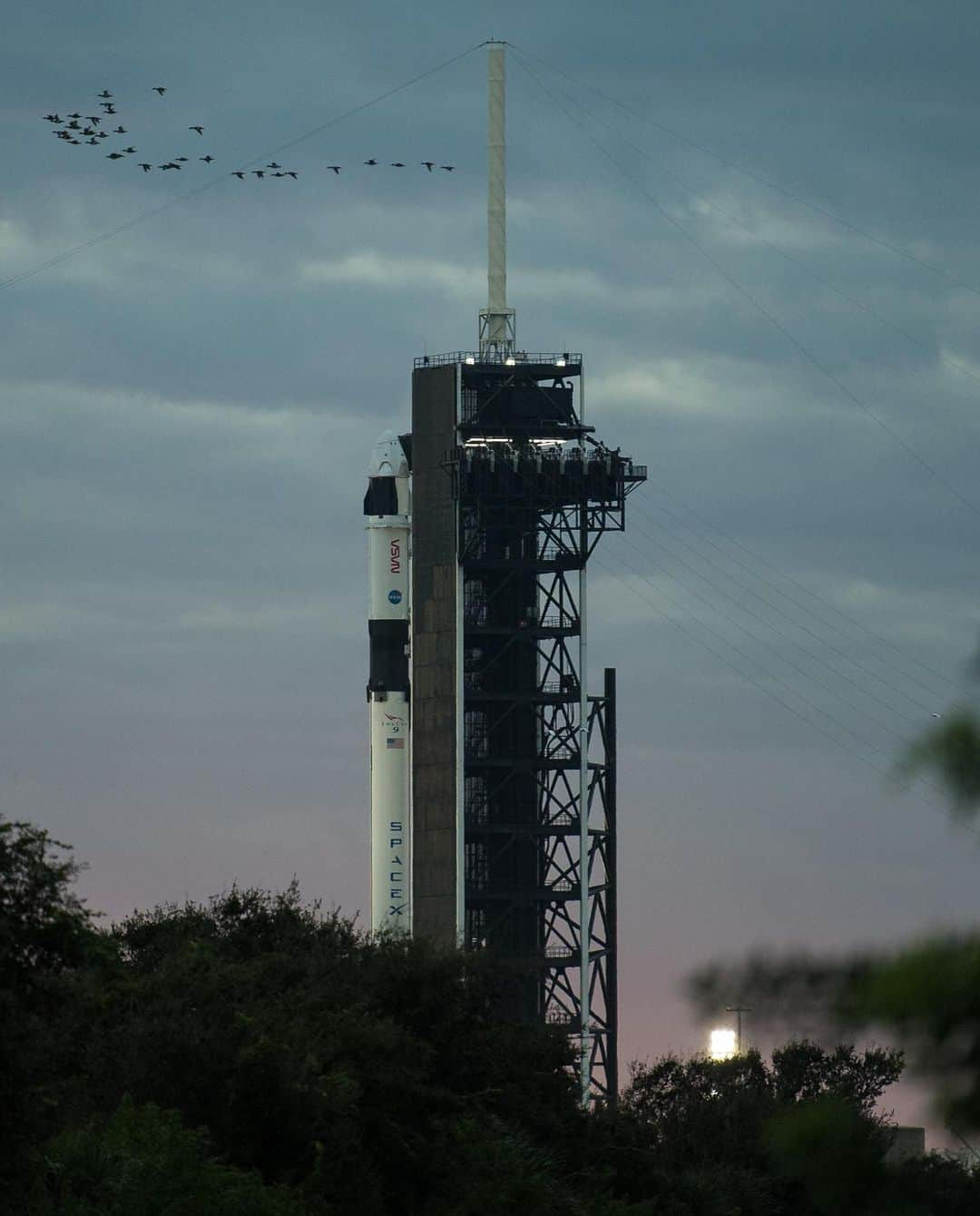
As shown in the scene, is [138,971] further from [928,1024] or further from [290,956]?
[928,1024]

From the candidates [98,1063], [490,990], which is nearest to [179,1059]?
[98,1063]

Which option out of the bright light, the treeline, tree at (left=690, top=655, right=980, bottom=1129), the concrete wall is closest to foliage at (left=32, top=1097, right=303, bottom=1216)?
the treeline

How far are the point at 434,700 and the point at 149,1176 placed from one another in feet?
282

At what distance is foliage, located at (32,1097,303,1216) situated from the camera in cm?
4156

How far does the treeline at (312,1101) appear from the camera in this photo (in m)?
34.2

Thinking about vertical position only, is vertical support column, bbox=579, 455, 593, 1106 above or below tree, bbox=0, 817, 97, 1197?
above

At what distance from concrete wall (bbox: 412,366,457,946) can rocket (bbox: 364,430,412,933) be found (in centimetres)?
168

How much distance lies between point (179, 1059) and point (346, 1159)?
162 inches

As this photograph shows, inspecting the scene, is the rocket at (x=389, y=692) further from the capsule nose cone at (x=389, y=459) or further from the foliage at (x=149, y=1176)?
the foliage at (x=149, y=1176)

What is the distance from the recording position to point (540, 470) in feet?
424

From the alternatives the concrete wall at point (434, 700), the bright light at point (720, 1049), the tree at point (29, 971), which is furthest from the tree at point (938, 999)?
the concrete wall at point (434, 700)

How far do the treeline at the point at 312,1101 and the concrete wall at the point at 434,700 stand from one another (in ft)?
113

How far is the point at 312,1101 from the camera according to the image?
51.6 meters

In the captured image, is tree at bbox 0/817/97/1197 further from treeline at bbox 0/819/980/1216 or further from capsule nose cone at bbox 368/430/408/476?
capsule nose cone at bbox 368/430/408/476
